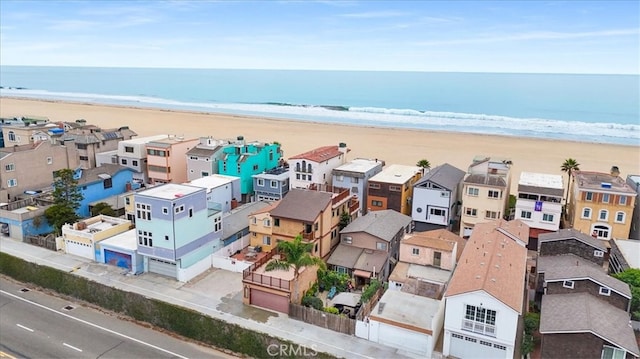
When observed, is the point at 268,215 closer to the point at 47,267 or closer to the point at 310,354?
the point at 310,354

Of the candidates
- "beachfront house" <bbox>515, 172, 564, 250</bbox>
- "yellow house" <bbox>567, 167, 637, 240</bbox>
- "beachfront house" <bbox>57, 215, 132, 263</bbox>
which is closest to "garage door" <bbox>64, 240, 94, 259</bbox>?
"beachfront house" <bbox>57, 215, 132, 263</bbox>

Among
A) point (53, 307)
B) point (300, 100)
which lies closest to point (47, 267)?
point (53, 307)

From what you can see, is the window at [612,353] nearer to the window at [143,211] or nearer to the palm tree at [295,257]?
the palm tree at [295,257]

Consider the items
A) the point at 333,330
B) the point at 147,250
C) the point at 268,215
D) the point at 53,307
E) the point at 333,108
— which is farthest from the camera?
the point at 333,108

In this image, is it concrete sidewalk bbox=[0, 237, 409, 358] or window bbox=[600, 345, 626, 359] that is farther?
concrete sidewalk bbox=[0, 237, 409, 358]

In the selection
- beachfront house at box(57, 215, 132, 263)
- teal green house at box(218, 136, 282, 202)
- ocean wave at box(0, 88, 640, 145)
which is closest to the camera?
beachfront house at box(57, 215, 132, 263)

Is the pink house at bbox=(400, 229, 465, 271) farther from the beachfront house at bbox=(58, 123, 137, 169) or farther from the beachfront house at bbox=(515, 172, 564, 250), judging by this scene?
the beachfront house at bbox=(58, 123, 137, 169)
